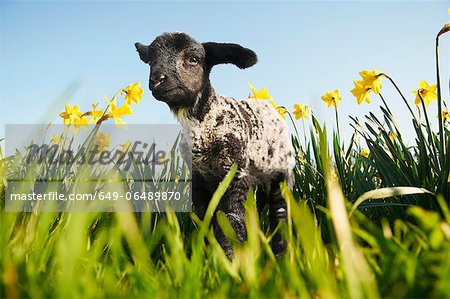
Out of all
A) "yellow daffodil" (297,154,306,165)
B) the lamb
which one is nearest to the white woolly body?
the lamb

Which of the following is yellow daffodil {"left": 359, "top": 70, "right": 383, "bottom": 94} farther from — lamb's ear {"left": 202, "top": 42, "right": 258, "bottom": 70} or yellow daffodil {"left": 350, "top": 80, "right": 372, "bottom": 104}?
lamb's ear {"left": 202, "top": 42, "right": 258, "bottom": 70}

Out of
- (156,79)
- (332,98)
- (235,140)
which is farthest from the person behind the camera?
(332,98)

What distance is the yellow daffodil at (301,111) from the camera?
512 cm

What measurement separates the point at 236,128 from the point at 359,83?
1.10 m

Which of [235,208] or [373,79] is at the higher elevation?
[373,79]

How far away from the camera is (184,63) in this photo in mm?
3035

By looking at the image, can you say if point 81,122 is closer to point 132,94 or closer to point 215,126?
point 132,94

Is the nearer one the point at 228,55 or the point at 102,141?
the point at 228,55

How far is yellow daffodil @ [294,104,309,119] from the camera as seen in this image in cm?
512

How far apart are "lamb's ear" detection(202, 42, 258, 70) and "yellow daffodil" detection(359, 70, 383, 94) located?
843 mm

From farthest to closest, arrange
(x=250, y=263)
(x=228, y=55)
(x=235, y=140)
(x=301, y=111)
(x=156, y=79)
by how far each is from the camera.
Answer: (x=301, y=111) → (x=228, y=55) → (x=235, y=140) → (x=156, y=79) → (x=250, y=263)

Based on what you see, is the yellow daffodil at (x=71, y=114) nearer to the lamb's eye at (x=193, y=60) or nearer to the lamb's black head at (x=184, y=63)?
the lamb's black head at (x=184, y=63)

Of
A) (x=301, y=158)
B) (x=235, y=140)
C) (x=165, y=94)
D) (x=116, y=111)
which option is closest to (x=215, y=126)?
(x=235, y=140)

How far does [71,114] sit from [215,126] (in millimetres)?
1483
